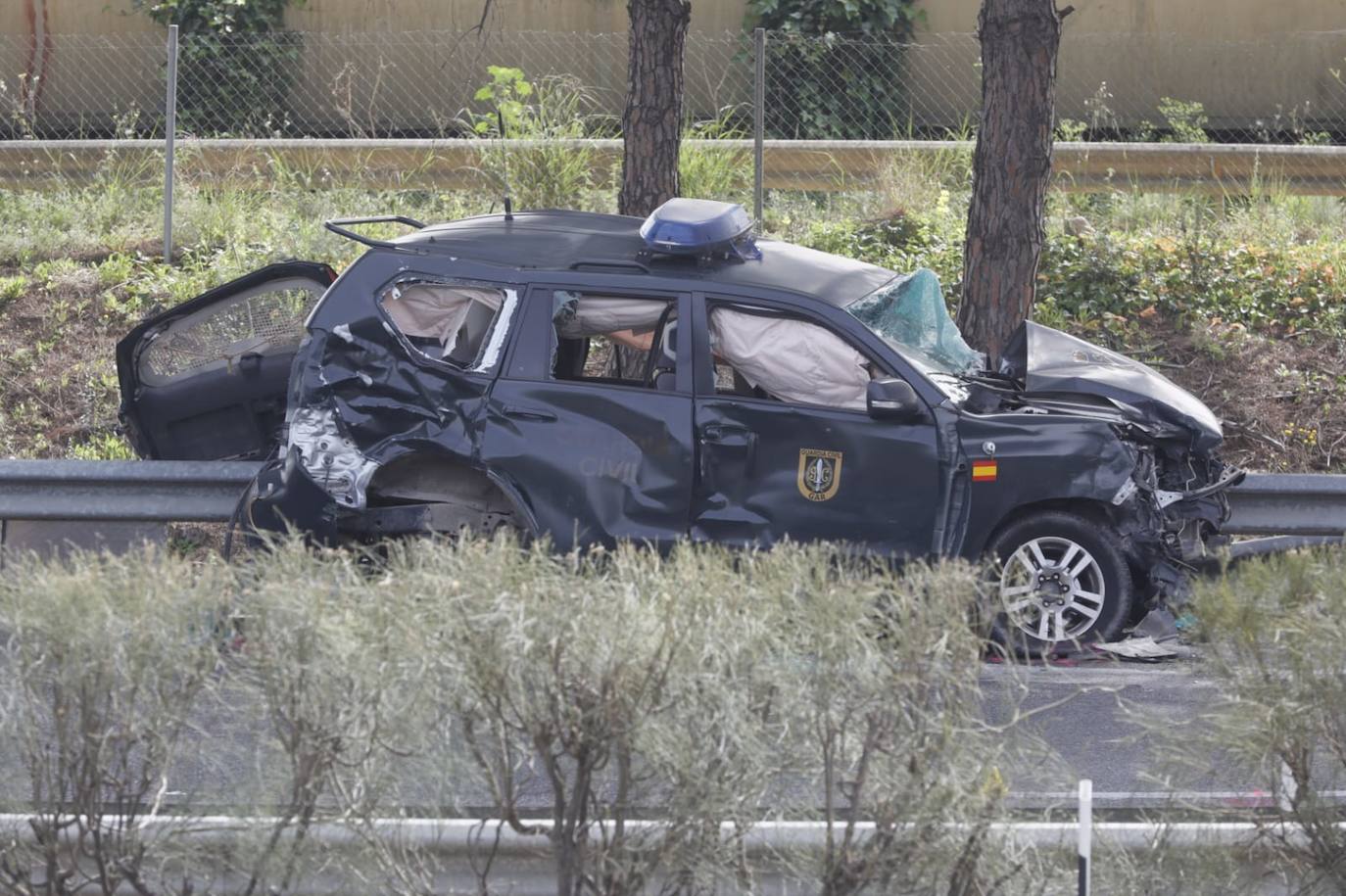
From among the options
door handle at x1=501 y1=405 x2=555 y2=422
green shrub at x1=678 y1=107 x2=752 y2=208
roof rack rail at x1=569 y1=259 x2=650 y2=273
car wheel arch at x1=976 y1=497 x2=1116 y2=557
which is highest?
green shrub at x1=678 y1=107 x2=752 y2=208

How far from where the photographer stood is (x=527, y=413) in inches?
284

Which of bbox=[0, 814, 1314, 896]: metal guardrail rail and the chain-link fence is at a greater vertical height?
the chain-link fence

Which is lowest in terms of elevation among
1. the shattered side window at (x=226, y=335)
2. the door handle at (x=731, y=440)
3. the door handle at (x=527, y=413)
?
the door handle at (x=731, y=440)

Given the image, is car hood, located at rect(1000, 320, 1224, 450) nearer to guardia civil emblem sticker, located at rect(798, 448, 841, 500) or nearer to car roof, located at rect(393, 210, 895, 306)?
car roof, located at rect(393, 210, 895, 306)

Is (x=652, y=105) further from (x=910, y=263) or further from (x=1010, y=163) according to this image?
(x=910, y=263)

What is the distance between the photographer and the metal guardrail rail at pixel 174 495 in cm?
793

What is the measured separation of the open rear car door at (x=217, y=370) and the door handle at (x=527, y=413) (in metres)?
1.46

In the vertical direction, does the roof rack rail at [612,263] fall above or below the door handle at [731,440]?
above

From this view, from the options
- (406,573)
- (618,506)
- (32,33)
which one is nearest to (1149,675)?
(618,506)

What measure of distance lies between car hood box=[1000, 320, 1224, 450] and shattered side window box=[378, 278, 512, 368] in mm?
2432

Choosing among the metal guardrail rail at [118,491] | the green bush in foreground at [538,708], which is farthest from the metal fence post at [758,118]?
the green bush in foreground at [538,708]

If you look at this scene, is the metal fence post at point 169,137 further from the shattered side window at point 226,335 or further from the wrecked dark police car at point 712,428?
the wrecked dark police car at point 712,428

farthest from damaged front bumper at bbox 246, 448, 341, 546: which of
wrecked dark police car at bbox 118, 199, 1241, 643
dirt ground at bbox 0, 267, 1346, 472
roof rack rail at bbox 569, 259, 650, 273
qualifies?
dirt ground at bbox 0, 267, 1346, 472

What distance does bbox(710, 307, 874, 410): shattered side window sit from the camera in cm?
730
